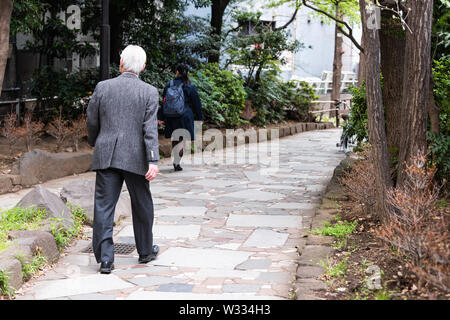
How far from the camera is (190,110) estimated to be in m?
11.5

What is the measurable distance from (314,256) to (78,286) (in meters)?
2.11

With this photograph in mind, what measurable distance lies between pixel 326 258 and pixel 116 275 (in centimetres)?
189

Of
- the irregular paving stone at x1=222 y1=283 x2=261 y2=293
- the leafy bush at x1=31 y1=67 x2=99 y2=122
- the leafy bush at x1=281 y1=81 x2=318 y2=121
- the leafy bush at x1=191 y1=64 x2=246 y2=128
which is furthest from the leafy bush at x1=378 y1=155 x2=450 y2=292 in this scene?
the leafy bush at x1=281 y1=81 x2=318 y2=121

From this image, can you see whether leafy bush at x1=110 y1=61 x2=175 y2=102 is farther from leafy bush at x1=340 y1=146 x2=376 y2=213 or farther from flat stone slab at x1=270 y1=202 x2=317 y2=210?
leafy bush at x1=340 y1=146 x2=376 y2=213

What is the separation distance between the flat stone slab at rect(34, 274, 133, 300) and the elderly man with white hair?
0.19 m

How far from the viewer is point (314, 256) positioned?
18.9ft

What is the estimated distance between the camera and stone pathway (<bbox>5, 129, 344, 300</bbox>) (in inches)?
205

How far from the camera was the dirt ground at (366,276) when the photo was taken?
14.3ft

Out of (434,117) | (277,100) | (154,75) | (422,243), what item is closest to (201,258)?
(422,243)

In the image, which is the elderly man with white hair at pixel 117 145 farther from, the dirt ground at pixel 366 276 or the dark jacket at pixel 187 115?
the dark jacket at pixel 187 115

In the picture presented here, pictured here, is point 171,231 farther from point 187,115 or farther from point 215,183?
point 187,115

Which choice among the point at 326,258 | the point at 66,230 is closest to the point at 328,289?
the point at 326,258

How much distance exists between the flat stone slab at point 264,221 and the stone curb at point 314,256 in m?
0.29

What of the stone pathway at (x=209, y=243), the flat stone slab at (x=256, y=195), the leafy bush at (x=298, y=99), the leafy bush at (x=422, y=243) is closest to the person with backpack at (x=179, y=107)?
the stone pathway at (x=209, y=243)
